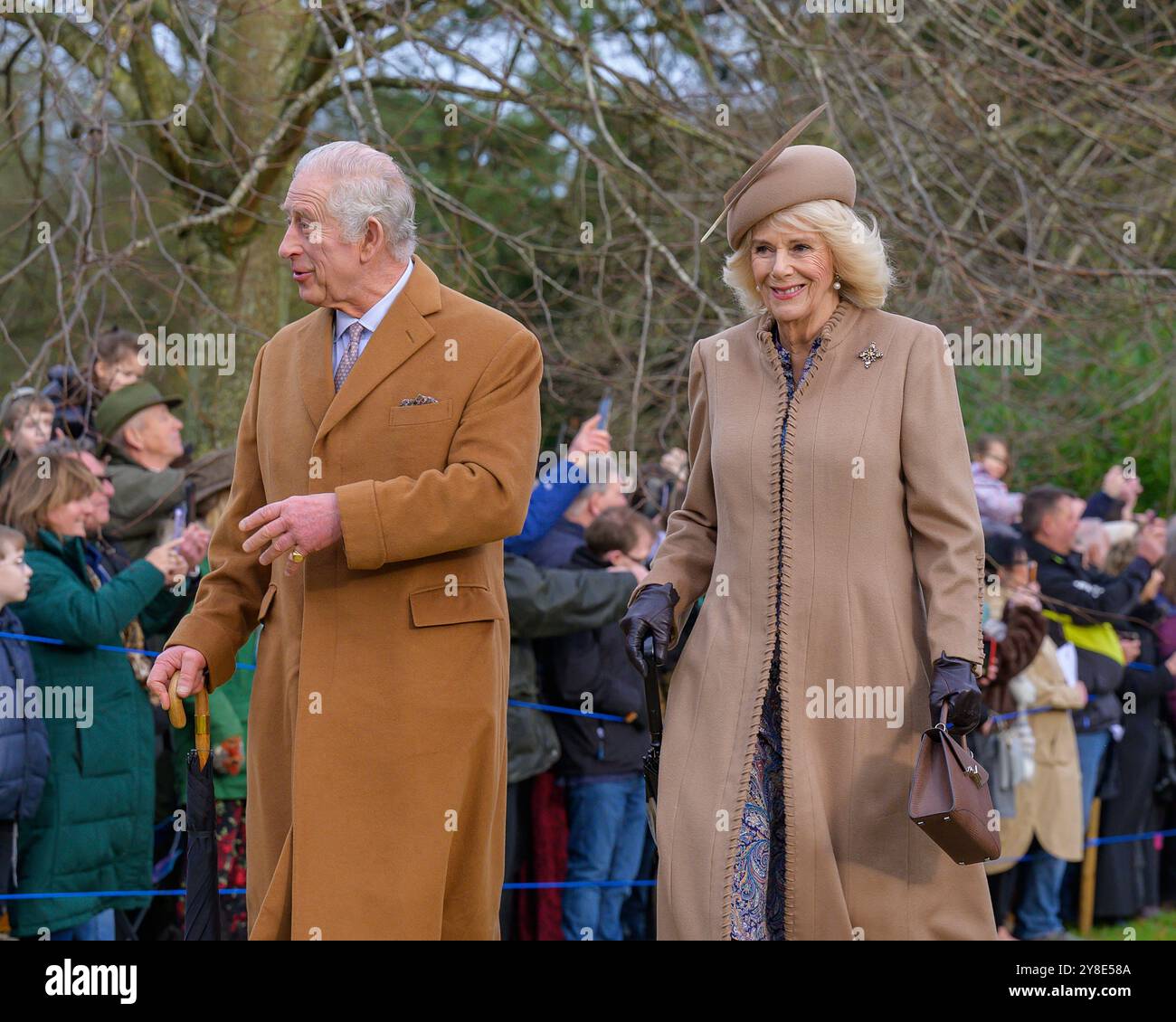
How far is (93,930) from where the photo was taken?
537 cm

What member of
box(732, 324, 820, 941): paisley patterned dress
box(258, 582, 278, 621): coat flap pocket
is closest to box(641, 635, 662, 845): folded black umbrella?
box(732, 324, 820, 941): paisley patterned dress

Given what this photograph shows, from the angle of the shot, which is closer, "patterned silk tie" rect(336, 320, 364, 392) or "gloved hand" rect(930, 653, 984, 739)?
"gloved hand" rect(930, 653, 984, 739)

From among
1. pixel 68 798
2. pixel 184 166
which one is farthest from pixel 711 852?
pixel 184 166

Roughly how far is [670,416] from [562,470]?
36.6 inches

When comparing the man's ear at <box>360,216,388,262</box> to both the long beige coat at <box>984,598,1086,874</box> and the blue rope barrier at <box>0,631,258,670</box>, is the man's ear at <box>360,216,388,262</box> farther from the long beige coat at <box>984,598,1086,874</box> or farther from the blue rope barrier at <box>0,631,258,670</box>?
the long beige coat at <box>984,598,1086,874</box>

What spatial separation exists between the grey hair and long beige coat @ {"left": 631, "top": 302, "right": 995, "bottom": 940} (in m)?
0.92

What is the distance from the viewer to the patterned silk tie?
12.6 ft

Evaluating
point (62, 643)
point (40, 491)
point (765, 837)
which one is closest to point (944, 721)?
point (765, 837)

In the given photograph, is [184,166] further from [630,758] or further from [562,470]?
[630,758]

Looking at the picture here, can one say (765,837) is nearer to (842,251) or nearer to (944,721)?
(944,721)

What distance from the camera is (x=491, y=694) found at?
146 inches

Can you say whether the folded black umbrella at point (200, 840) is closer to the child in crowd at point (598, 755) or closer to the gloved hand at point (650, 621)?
the gloved hand at point (650, 621)

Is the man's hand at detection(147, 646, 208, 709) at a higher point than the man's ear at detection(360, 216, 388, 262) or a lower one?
lower

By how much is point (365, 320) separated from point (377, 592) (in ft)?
2.08
